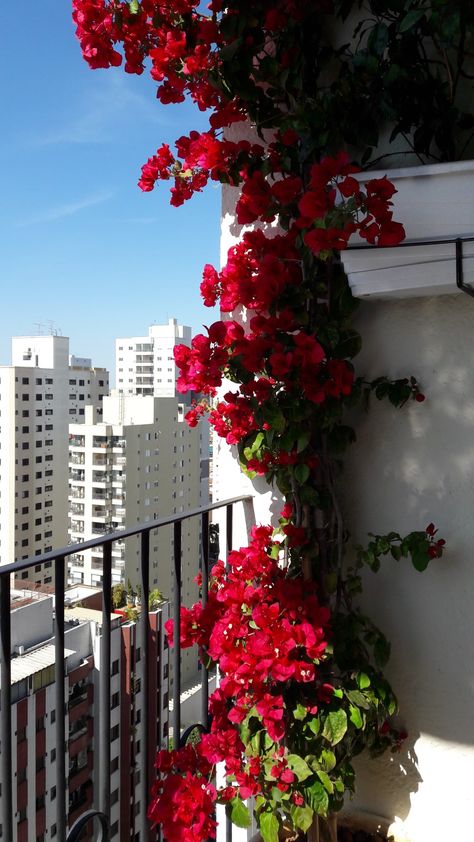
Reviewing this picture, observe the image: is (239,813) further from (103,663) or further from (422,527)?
(422,527)

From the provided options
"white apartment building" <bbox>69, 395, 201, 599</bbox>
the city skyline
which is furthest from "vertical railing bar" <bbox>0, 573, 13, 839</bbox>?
"white apartment building" <bbox>69, 395, 201, 599</bbox>

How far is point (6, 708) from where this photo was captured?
0.81 meters

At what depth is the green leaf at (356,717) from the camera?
1143 mm

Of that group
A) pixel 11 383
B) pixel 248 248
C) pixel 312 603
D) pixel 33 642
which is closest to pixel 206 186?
pixel 248 248

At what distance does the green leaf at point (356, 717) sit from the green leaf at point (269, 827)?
0.75 ft

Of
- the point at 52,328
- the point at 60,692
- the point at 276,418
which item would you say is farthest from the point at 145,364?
the point at 60,692

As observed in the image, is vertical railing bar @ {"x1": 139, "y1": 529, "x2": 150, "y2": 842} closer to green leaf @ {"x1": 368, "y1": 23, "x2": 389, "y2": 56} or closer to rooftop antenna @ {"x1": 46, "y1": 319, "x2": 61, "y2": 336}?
green leaf @ {"x1": 368, "y1": 23, "x2": 389, "y2": 56}

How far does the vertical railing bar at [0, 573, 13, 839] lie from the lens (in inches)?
30.9

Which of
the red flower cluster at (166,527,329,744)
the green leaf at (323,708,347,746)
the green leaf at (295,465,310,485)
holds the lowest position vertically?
the green leaf at (323,708,347,746)

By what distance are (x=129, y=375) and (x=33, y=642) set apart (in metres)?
31.4

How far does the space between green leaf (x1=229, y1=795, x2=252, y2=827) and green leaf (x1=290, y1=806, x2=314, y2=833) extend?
0.09 metres

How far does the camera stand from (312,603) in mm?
1192

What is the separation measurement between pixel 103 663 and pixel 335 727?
0.47 m

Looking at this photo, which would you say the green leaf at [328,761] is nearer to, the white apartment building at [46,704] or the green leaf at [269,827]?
the green leaf at [269,827]
